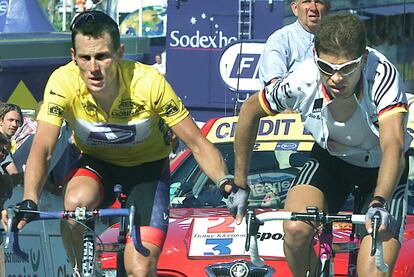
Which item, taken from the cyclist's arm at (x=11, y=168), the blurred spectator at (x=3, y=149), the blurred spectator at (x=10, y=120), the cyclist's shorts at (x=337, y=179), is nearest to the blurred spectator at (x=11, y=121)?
the blurred spectator at (x=10, y=120)

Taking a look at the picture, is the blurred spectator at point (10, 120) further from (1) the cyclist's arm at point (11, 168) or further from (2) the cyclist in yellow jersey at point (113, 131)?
(2) the cyclist in yellow jersey at point (113, 131)

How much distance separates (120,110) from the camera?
6.12m

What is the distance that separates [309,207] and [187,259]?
62.6 inches

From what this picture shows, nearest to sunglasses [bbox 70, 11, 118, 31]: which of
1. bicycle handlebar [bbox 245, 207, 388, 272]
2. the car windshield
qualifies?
bicycle handlebar [bbox 245, 207, 388, 272]

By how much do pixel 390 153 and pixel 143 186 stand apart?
1414 mm

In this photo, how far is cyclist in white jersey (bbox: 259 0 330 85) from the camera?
28.5 ft

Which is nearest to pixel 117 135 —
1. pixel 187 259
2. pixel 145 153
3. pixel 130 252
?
pixel 145 153

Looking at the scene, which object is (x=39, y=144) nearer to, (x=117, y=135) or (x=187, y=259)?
(x=117, y=135)

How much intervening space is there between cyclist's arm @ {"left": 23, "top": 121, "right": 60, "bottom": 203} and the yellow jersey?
50mm

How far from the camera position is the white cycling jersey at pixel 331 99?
5.73 m

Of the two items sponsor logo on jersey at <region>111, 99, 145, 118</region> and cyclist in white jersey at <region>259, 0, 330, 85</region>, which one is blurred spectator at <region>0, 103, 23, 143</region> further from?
sponsor logo on jersey at <region>111, 99, 145, 118</region>

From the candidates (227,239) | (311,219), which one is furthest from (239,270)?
(311,219)

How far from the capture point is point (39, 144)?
19.5 ft

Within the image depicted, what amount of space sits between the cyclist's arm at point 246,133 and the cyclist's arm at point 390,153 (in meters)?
0.68
